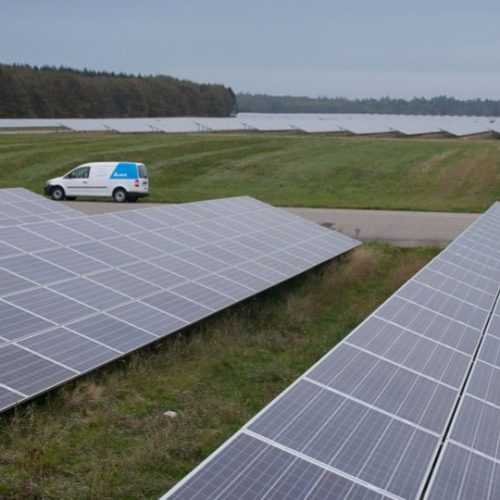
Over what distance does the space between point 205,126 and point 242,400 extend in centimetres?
8174

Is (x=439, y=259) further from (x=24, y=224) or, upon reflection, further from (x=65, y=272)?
(x=24, y=224)

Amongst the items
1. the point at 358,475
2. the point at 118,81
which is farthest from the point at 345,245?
the point at 118,81

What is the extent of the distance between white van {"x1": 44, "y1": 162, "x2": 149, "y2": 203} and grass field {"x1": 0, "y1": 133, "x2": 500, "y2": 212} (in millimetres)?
1400

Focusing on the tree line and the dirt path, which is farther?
the tree line

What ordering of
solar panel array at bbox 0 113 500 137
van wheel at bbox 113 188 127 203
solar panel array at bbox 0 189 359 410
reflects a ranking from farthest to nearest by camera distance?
solar panel array at bbox 0 113 500 137
van wheel at bbox 113 188 127 203
solar panel array at bbox 0 189 359 410

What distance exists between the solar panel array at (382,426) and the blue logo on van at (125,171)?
83.5ft

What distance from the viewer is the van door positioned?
36.4 metres

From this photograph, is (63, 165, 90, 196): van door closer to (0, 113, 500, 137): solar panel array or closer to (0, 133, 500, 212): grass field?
(0, 133, 500, 212): grass field

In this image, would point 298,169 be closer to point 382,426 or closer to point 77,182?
point 77,182

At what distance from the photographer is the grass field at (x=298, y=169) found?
3850 centimetres

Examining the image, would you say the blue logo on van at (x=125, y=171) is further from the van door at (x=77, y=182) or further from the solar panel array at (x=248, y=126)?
the solar panel array at (x=248, y=126)

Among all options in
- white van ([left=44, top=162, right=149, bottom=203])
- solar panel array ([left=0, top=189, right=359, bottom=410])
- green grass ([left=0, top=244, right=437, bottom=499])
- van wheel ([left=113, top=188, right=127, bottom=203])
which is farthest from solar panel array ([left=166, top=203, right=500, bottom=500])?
van wheel ([left=113, top=188, right=127, bottom=203])

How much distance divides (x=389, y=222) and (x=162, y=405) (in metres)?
20.8

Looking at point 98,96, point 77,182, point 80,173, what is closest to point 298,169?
point 80,173
